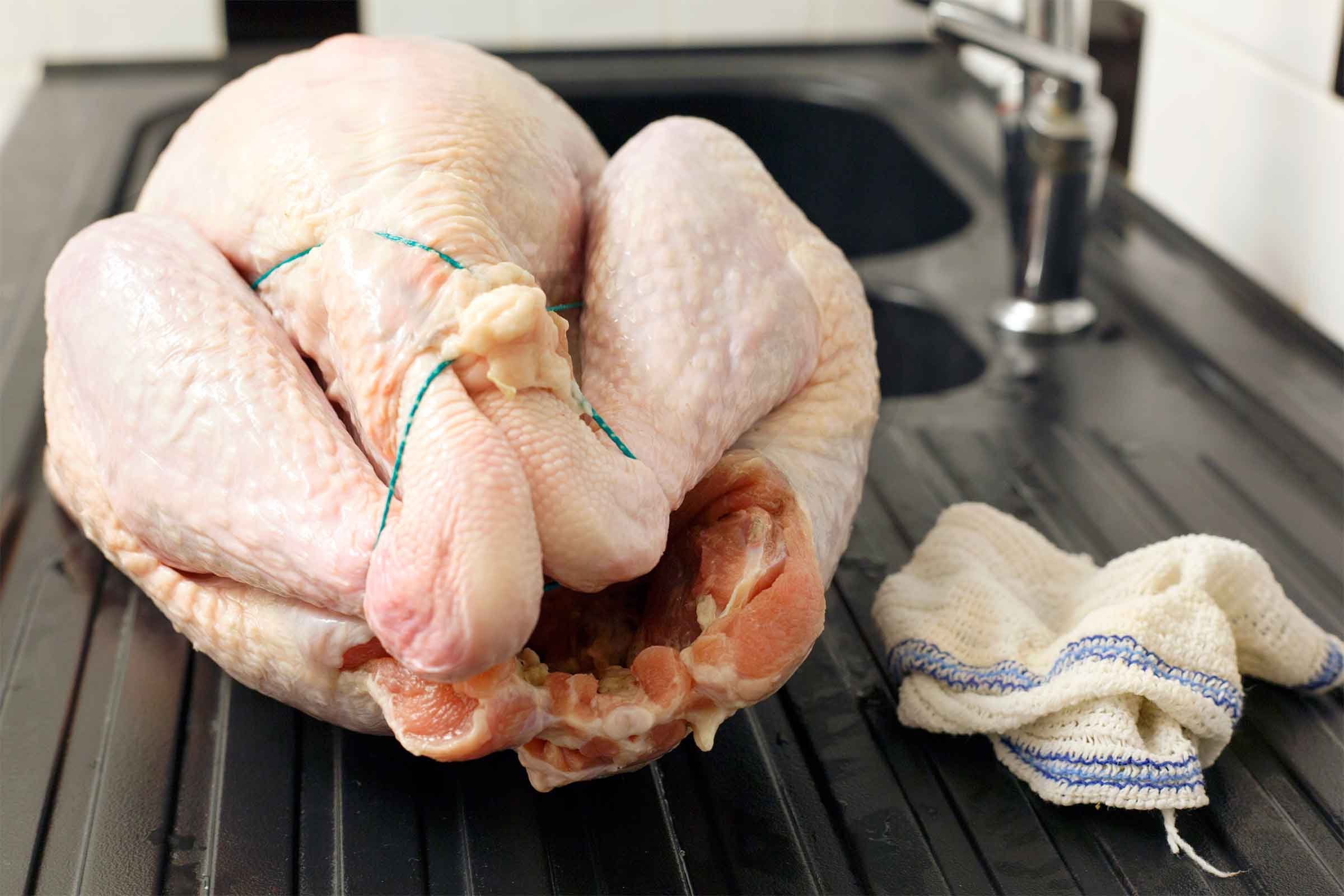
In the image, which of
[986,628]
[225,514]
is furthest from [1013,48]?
[225,514]

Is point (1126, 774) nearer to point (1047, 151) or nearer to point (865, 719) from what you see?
point (865, 719)

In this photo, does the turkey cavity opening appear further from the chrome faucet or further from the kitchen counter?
the chrome faucet

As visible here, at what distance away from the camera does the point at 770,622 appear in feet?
2.45

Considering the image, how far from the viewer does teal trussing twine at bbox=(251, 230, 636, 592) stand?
0.71 metres

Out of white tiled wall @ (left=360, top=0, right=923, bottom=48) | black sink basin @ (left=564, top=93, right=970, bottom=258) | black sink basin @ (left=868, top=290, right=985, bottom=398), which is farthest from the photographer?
white tiled wall @ (left=360, top=0, right=923, bottom=48)

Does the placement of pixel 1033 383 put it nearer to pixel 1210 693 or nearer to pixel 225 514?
pixel 1210 693

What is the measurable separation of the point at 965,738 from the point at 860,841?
0.39 ft

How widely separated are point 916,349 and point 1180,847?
74 cm

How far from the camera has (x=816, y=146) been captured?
1833 millimetres

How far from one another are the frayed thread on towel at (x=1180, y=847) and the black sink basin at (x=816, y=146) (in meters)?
1.05

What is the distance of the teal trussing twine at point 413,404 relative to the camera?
27.9 inches

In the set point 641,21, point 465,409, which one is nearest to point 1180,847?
point 465,409

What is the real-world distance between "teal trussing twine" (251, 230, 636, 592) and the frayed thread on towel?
0.37 m

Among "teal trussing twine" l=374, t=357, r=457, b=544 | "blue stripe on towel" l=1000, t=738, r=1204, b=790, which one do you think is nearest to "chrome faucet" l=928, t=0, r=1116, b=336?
"blue stripe on towel" l=1000, t=738, r=1204, b=790
